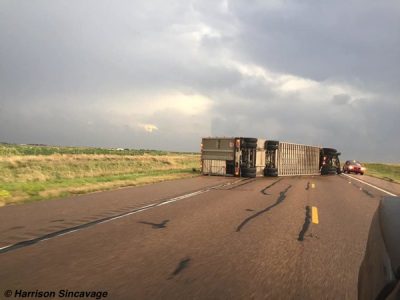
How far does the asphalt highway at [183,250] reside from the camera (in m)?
5.34

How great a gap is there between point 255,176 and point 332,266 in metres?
24.3

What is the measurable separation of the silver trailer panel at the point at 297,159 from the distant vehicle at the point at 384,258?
30.4 meters

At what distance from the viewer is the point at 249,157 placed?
30953 millimetres

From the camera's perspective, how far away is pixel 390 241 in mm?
2820

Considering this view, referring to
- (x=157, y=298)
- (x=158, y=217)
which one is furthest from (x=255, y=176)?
(x=157, y=298)

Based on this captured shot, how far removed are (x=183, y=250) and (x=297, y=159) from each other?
30256 mm

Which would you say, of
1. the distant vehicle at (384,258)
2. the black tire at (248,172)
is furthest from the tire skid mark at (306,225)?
the black tire at (248,172)

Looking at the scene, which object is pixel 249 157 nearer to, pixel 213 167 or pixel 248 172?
pixel 248 172

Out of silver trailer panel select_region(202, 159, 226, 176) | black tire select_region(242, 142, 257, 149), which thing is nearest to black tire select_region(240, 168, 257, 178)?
silver trailer panel select_region(202, 159, 226, 176)

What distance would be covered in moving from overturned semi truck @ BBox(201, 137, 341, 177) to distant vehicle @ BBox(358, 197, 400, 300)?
2677 centimetres

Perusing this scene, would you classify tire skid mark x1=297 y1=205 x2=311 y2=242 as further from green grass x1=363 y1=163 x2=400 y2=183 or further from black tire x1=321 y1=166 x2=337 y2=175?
black tire x1=321 y1=166 x2=337 y2=175

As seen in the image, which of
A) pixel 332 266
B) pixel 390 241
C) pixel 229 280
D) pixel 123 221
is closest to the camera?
pixel 390 241

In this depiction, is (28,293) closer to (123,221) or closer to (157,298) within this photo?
(157,298)

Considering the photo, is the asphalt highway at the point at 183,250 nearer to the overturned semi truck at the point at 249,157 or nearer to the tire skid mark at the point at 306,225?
the tire skid mark at the point at 306,225
